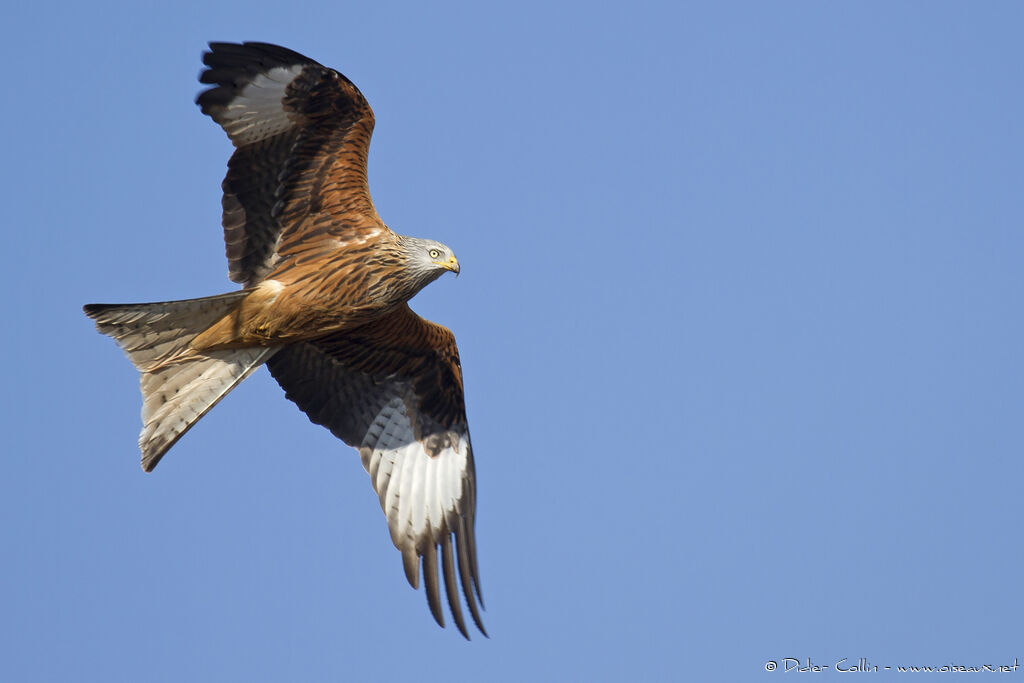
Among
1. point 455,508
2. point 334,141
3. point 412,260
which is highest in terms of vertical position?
point 334,141

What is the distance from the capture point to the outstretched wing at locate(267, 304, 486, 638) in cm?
1201

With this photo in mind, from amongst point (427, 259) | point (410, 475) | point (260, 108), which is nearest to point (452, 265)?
point (427, 259)

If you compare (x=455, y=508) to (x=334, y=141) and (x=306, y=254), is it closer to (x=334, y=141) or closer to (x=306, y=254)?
(x=306, y=254)

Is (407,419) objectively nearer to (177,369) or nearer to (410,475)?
(410,475)

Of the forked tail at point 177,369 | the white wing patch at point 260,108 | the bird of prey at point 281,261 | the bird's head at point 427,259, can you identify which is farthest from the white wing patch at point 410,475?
the white wing patch at point 260,108

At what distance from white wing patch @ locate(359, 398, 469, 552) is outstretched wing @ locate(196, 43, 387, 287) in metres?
2.33

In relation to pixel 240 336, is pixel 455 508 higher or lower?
lower

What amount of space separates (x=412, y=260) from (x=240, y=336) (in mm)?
1651

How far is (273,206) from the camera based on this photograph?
35.7 feet

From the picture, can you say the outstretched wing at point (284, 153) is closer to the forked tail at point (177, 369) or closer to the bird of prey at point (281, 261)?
the bird of prey at point (281, 261)

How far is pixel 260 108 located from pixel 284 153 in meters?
0.42

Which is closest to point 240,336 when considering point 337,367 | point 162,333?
point 162,333

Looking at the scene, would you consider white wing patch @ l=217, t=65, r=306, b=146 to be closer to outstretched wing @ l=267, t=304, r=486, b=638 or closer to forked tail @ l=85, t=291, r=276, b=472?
forked tail @ l=85, t=291, r=276, b=472

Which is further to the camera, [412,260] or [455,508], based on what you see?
[455,508]
